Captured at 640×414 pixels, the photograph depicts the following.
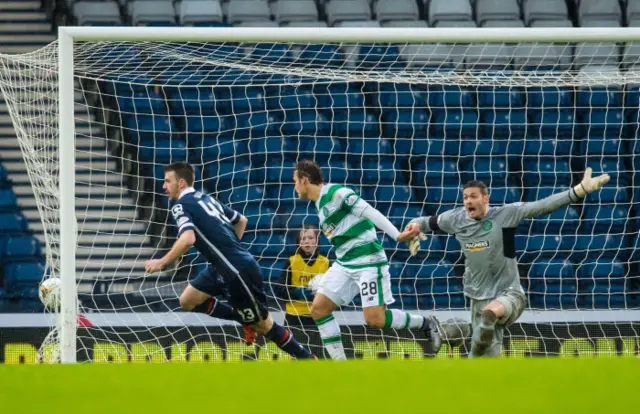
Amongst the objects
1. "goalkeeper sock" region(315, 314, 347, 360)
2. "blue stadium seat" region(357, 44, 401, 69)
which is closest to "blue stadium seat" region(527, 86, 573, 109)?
"blue stadium seat" region(357, 44, 401, 69)

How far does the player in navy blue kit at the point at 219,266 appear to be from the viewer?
6812 millimetres

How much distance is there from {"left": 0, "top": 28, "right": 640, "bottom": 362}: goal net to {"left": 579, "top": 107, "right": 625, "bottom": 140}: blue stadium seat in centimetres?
2

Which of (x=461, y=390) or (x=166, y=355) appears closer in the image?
(x=461, y=390)

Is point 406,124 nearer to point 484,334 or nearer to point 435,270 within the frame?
point 435,270

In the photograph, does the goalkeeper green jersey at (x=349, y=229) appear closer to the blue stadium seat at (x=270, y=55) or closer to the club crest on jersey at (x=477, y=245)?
the club crest on jersey at (x=477, y=245)

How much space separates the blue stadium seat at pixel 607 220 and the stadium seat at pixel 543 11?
A: 8.28 feet

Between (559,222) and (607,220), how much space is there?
0.44m

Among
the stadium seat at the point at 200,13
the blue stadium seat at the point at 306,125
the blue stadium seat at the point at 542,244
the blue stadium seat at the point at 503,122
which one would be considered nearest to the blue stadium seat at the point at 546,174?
the blue stadium seat at the point at 503,122

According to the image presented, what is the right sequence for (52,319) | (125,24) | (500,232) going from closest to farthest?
(500,232) → (52,319) → (125,24)

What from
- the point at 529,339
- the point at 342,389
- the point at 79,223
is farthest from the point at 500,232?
the point at 342,389

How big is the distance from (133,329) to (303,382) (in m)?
5.42

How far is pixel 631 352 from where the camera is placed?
7688mm

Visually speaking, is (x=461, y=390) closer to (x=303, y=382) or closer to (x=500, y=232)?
(x=303, y=382)

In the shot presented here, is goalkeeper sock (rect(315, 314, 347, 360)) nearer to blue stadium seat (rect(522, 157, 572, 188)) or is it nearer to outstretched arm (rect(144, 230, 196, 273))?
outstretched arm (rect(144, 230, 196, 273))
